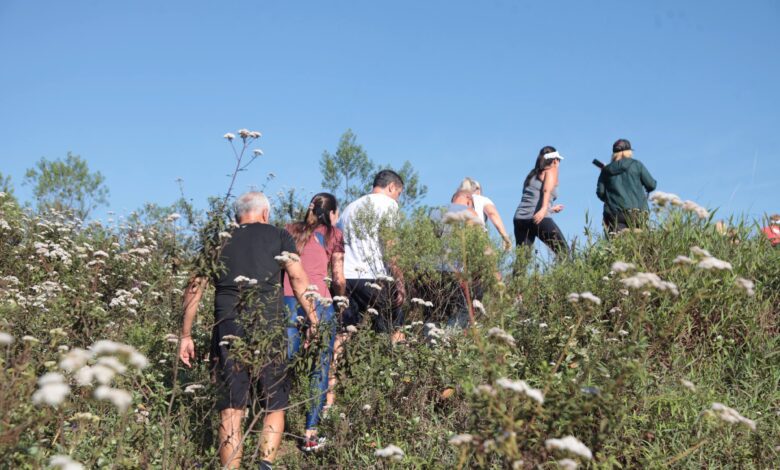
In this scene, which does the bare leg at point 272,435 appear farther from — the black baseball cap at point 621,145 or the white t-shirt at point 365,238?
the black baseball cap at point 621,145

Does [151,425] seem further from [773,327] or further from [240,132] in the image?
[773,327]

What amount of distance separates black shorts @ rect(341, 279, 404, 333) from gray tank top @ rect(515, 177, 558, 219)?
115 inches

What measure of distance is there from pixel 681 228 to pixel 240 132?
3989 millimetres

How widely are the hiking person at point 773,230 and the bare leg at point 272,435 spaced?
16.2 feet

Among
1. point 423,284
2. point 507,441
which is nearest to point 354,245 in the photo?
point 423,284

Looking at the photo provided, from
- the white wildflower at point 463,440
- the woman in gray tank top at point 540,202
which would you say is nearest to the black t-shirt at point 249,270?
the white wildflower at point 463,440

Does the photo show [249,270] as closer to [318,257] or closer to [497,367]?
[318,257]

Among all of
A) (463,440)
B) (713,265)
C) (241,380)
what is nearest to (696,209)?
Result: (713,265)

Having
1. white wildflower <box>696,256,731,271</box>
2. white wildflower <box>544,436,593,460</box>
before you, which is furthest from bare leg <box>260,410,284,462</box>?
white wildflower <box>696,256,731,271</box>

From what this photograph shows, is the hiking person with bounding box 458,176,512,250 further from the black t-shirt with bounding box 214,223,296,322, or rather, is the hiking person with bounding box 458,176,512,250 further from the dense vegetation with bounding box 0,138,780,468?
the black t-shirt with bounding box 214,223,296,322

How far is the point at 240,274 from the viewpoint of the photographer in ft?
14.1

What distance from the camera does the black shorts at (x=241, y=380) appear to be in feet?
13.3

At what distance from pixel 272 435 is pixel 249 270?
3.47 ft

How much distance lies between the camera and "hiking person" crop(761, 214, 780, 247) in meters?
6.55
